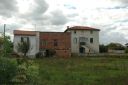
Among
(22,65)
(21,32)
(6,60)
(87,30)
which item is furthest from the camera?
(87,30)

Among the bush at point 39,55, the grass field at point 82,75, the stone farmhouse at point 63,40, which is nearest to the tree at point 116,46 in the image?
the stone farmhouse at point 63,40

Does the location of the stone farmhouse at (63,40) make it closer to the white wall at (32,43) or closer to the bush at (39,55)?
the white wall at (32,43)

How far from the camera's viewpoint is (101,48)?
10581 centimetres

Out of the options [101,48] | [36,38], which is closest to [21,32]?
[36,38]

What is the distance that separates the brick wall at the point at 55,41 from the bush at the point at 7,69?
6694 cm

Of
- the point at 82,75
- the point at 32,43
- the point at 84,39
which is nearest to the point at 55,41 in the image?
the point at 32,43

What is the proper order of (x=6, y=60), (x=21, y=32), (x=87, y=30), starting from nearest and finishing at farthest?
(x=6, y=60) < (x=21, y=32) < (x=87, y=30)

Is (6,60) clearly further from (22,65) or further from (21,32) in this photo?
(21,32)

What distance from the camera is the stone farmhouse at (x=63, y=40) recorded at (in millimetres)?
84062

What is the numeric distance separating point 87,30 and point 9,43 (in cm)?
8092

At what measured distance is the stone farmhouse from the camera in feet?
276

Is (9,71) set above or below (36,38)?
below

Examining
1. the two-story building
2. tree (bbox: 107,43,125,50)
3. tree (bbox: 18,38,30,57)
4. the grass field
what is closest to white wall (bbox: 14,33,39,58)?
tree (bbox: 18,38,30,57)

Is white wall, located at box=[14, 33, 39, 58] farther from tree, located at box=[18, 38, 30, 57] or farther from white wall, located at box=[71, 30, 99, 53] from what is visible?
white wall, located at box=[71, 30, 99, 53]
